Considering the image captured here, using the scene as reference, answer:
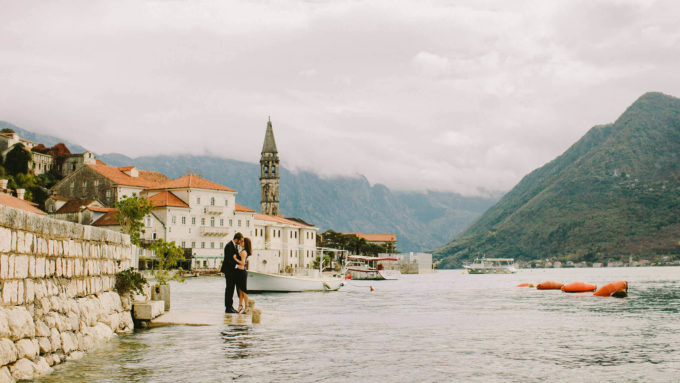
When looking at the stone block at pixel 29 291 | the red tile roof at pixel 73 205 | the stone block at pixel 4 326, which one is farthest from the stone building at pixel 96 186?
the stone block at pixel 4 326

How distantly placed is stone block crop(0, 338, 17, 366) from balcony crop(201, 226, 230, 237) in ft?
329

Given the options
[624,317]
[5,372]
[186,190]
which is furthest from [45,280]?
[186,190]

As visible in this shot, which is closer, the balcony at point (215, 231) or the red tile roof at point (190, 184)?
the balcony at point (215, 231)

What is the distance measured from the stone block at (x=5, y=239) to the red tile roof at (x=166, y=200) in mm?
96151

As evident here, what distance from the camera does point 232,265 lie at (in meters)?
19.9

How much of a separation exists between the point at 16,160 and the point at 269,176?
75.3m

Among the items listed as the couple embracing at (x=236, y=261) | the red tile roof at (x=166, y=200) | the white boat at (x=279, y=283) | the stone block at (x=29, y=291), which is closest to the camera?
the stone block at (x=29, y=291)

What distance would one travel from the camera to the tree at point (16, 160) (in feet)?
330

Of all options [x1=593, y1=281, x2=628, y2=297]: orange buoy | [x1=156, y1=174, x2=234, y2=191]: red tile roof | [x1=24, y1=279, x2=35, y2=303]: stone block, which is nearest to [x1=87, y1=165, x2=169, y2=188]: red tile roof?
[x1=156, y1=174, x2=234, y2=191]: red tile roof

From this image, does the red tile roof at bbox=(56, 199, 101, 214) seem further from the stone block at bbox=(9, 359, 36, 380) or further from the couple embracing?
the stone block at bbox=(9, 359, 36, 380)

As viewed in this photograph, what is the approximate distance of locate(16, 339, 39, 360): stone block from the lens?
919 centimetres

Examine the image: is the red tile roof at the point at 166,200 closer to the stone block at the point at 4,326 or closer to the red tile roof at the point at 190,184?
the red tile roof at the point at 190,184

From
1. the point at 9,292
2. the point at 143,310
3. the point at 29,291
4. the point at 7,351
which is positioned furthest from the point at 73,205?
the point at 7,351

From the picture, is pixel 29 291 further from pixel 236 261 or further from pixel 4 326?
pixel 236 261
